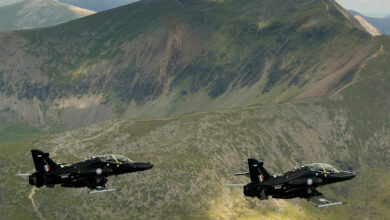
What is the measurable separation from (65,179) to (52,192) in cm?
10746

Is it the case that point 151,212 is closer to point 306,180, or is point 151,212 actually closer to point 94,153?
point 94,153

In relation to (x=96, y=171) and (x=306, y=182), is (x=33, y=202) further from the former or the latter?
(x=306, y=182)

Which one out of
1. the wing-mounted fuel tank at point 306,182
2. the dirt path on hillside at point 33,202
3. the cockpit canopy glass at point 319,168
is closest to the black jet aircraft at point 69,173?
the wing-mounted fuel tank at point 306,182

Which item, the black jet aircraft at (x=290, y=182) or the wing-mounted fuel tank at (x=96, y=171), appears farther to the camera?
the wing-mounted fuel tank at (x=96, y=171)

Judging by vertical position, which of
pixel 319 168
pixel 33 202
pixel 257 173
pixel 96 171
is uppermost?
pixel 96 171

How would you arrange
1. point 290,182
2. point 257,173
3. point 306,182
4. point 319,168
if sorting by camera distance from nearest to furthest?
1. point 290,182
2. point 306,182
3. point 257,173
4. point 319,168

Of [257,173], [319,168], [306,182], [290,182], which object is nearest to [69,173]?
[257,173]

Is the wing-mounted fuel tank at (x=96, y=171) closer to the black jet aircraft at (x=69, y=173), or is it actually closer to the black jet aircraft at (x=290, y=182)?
the black jet aircraft at (x=69, y=173)

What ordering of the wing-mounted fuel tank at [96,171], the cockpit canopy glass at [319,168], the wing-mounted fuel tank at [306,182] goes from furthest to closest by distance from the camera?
the cockpit canopy glass at [319,168] < the wing-mounted fuel tank at [96,171] < the wing-mounted fuel tank at [306,182]

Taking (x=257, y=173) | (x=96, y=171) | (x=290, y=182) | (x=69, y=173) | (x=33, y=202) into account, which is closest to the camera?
(x=290, y=182)

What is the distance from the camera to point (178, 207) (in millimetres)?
184375

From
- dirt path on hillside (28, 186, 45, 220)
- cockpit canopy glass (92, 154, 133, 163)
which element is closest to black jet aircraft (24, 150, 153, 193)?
cockpit canopy glass (92, 154, 133, 163)

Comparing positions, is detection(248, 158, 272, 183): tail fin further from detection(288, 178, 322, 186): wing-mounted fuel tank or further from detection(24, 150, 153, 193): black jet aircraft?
detection(24, 150, 153, 193): black jet aircraft

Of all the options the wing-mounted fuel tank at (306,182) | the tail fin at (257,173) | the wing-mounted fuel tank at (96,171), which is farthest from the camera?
the tail fin at (257,173)
